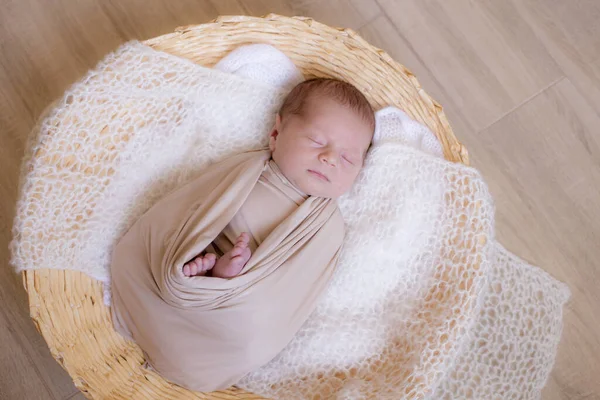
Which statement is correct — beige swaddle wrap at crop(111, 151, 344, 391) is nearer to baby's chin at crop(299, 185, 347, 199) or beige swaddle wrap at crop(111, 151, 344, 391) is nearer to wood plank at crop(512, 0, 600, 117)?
baby's chin at crop(299, 185, 347, 199)

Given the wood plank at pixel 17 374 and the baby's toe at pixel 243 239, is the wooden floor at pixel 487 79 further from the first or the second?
the baby's toe at pixel 243 239

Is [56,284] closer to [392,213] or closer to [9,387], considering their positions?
[9,387]

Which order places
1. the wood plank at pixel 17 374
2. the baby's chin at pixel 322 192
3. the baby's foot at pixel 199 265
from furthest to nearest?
the wood plank at pixel 17 374, the baby's chin at pixel 322 192, the baby's foot at pixel 199 265

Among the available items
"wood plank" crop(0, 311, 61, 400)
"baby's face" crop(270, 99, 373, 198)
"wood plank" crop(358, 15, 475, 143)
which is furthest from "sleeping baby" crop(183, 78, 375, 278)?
"wood plank" crop(0, 311, 61, 400)

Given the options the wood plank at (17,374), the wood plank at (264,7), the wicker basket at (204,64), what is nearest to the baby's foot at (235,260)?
the wicker basket at (204,64)

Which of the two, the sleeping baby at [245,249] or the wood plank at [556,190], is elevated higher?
the sleeping baby at [245,249]

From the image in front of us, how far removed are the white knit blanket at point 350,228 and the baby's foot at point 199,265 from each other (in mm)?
269

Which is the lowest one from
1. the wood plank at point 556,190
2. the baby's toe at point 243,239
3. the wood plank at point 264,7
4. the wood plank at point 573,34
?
the wood plank at point 556,190

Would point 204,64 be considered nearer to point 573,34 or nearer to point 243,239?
point 243,239

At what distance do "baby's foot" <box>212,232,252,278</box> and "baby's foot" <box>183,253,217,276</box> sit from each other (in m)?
0.02

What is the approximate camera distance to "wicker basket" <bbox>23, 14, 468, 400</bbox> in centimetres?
106

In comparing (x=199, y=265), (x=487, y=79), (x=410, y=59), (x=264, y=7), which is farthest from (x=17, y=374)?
(x=487, y=79)

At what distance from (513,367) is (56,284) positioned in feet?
3.19

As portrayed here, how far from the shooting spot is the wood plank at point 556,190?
1.36m
